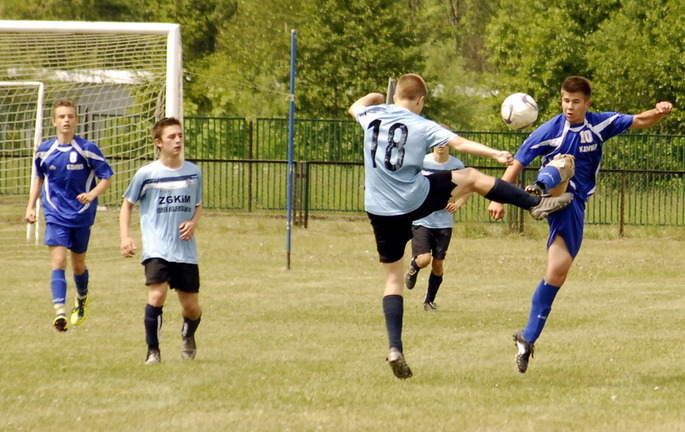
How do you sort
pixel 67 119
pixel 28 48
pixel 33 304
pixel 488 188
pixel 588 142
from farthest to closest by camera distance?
pixel 28 48 → pixel 33 304 → pixel 67 119 → pixel 588 142 → pixel 488 188

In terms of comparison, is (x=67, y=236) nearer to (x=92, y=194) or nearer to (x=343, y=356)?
(x=92, y=194)

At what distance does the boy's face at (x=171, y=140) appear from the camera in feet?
29.8

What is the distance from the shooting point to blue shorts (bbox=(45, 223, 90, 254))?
11289mm

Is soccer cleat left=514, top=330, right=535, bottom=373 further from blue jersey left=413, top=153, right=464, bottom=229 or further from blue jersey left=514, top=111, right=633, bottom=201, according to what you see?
blue jersey left=413, top=153, right=464, bottom=229

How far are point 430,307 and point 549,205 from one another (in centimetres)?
483

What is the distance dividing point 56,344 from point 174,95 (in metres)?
3.46

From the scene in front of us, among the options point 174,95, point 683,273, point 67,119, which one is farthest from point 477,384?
point 683,273

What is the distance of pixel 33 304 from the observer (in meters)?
13.4

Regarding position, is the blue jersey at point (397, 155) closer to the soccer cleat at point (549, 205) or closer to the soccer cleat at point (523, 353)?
the soccer cleat at point (549, 205)

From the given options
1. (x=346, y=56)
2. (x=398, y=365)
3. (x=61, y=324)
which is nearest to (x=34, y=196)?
(x=61, y=324)

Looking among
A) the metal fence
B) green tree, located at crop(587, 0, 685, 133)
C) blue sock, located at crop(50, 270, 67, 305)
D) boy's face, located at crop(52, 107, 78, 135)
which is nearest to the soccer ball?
boy's face, located at crop(52, 107, 78, 135)

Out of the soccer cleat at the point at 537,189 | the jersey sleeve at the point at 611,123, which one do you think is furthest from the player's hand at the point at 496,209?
the jersey sleeve at the point at 611,123

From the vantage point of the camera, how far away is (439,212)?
13.4 meters

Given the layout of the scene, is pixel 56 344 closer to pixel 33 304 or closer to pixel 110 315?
pixel 110 315
